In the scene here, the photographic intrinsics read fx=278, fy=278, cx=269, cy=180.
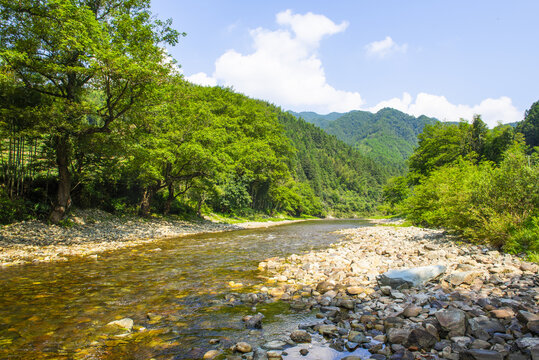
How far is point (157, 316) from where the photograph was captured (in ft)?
19.4

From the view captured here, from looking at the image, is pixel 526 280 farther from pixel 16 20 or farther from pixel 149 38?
pixel 16 20

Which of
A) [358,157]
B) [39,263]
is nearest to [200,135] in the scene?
[39,263]

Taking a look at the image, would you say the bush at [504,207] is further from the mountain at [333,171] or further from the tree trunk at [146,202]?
the mountain at [333,171]

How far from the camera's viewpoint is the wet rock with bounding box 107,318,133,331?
5.29 metres

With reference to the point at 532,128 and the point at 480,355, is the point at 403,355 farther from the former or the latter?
the point at 532,128

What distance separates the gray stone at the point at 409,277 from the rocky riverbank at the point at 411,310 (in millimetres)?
25

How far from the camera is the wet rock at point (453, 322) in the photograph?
451 centimetres

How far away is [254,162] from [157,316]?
40.1m

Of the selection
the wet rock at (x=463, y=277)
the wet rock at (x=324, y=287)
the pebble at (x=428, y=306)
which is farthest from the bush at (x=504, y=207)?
the wet rock at (x=324, y=287)

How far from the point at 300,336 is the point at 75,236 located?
1585 cm

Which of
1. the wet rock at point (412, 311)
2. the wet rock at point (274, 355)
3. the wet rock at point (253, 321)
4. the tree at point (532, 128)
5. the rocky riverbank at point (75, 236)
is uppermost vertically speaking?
the tree at point (532, 128)

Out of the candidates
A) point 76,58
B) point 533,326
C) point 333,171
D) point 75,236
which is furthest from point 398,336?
point 333,171

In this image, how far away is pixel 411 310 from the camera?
18.0 ft

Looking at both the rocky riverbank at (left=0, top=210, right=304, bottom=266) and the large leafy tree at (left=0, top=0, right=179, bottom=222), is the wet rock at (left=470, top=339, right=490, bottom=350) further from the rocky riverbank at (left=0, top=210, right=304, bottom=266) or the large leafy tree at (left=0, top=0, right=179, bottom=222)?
the large leafy tree at (left=0, top=0, right=179, bottom=222)
